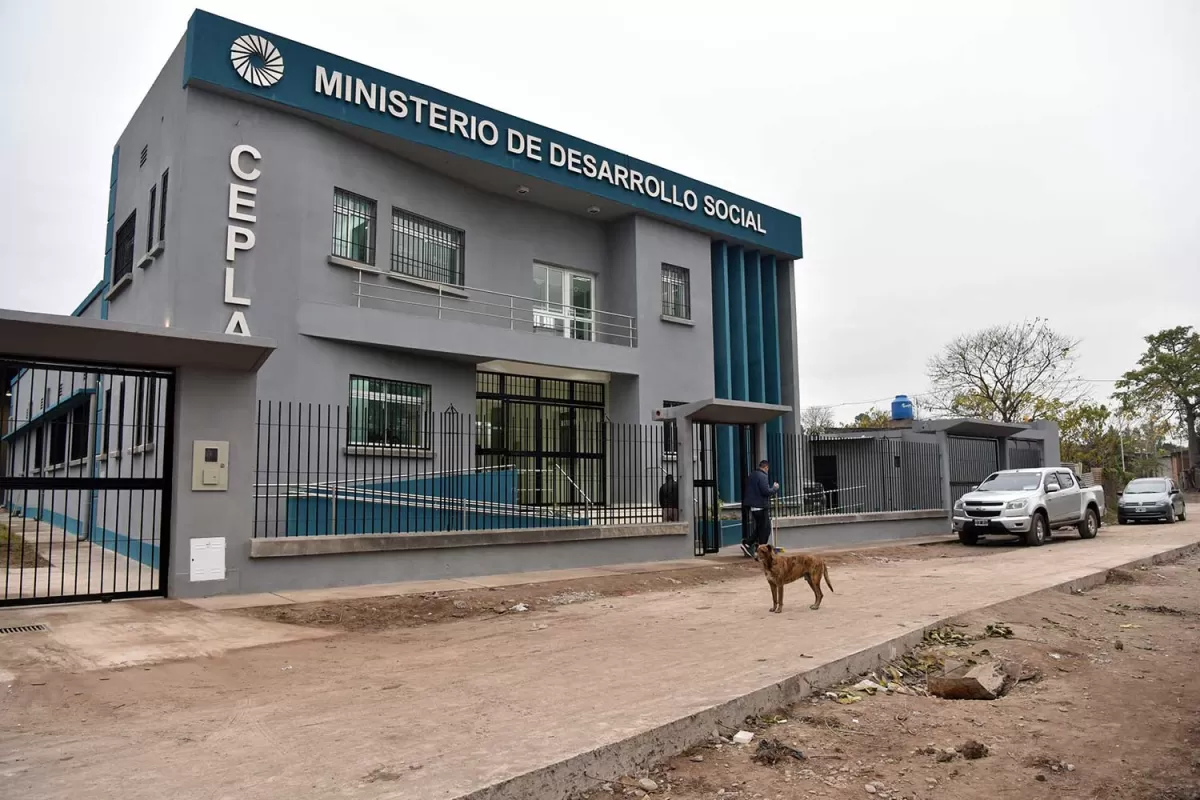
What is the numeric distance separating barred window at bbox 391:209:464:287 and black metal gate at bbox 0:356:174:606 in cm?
569

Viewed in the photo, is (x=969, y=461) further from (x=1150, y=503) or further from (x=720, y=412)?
(x=720, y=412)

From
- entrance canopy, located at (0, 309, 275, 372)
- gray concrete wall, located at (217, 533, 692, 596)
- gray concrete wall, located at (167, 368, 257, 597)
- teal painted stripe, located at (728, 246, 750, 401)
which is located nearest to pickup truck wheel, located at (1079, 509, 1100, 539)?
teal painted stripe, located at (728, 246, 750, 401)

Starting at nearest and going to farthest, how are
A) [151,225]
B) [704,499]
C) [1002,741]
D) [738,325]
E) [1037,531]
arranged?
[1002,741] < [704,499] < [151,225] < [1037,531] < [738,325]

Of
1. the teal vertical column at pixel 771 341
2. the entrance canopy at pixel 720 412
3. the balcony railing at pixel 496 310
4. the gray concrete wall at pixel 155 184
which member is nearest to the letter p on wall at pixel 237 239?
the gray concrete wall at pixel 155 184

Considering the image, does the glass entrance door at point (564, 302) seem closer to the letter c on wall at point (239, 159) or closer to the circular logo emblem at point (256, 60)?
the letter c on wall at point (239, 159)

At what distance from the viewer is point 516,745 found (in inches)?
182

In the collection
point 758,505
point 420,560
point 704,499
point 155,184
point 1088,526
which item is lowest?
point 1088,526

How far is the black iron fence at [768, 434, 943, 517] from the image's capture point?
20625 mm

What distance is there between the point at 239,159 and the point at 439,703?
42.3 feet

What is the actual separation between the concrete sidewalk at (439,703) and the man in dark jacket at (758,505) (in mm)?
5290

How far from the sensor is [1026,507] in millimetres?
18891

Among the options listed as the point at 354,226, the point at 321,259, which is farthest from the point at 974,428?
the point at 321,259

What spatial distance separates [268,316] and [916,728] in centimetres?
1346

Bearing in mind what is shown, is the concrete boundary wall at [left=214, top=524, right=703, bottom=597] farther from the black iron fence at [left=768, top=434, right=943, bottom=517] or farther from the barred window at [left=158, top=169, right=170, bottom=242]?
the barred window at [left=158, top=169, right=170, bottom=242]
